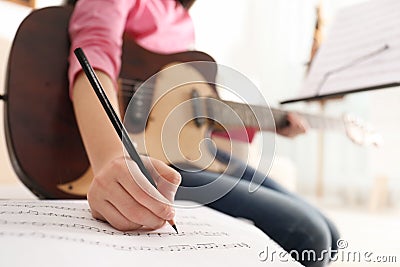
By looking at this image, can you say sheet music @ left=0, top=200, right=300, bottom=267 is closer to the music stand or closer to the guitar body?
the guitar body

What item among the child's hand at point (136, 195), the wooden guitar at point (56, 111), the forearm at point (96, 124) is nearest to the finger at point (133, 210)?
the child's hand at point (136, 195)

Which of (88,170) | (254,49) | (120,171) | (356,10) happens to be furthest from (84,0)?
(254,49)

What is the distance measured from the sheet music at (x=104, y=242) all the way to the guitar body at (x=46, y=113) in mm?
231

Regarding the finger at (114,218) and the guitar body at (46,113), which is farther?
the guitar body at (46,113)

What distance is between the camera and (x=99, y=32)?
2.10 ft

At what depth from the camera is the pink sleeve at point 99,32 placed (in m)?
0.61

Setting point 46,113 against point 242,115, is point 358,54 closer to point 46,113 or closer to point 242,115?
point 242,115

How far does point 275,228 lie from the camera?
30.2 inches

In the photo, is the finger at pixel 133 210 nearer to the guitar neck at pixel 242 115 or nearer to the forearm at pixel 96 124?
the forearm at pixel 96 124

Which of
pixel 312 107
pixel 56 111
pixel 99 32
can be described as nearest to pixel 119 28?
pixel 99 32

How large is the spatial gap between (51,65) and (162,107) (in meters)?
0.18

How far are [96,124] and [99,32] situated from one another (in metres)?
0.16

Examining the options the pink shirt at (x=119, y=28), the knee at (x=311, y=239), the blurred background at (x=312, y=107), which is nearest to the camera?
the pink shirt at (x=119, y=28)

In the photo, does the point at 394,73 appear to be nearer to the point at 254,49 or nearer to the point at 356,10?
the point at 356,10
